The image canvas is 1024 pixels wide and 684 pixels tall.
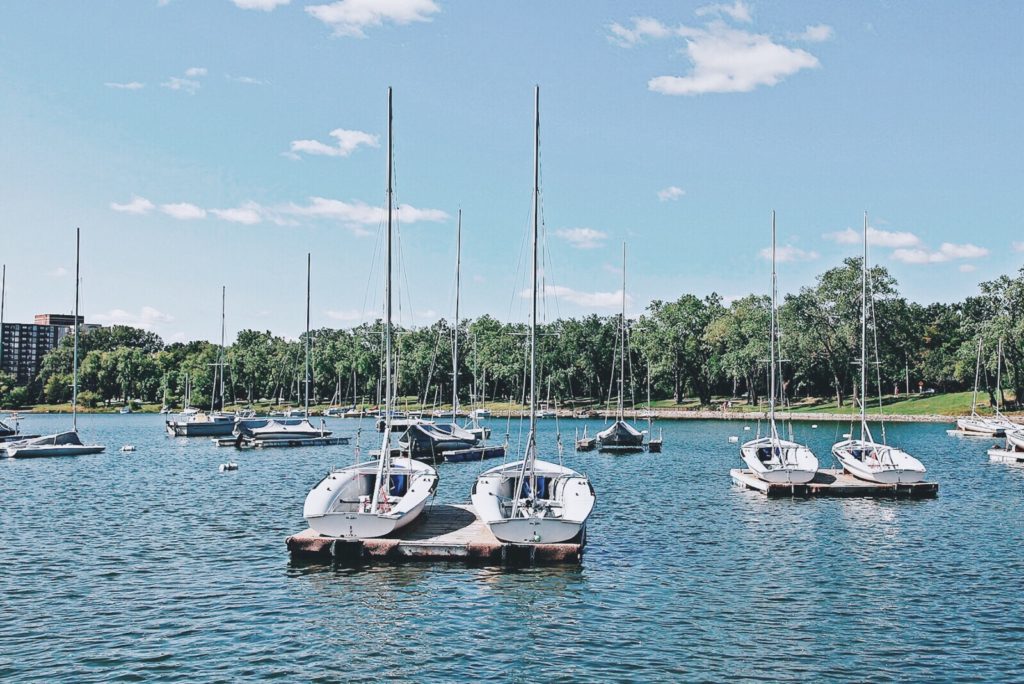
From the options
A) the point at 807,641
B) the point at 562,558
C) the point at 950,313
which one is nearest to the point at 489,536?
the point at 562,558

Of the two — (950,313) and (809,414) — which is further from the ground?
(950,313)

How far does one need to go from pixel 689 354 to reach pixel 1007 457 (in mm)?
86464

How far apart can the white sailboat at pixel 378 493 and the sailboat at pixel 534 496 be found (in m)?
2.42

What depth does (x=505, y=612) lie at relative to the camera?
2339 cm

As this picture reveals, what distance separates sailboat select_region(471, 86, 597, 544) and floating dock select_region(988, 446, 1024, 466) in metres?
48.2

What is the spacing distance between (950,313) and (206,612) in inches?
6199

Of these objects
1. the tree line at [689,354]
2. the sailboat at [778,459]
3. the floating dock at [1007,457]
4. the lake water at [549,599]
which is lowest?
the lake water at [549,599]

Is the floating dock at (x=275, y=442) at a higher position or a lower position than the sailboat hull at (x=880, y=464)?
lower

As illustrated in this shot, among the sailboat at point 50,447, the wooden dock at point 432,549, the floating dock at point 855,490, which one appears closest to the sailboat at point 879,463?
the floating dock at point 855,490

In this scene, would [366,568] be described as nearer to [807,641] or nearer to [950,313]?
[807,641]

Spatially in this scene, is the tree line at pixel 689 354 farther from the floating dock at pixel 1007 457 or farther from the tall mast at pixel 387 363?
the tall mast at pixel 387 363

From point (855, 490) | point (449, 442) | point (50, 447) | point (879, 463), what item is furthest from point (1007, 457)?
point (50, 447)

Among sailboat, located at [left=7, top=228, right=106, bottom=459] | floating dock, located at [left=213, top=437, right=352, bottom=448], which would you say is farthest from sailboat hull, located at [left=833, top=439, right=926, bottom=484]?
sailboat, located at [left=7, top=228, right=106, bottom=459]

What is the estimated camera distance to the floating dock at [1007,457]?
217 ft
